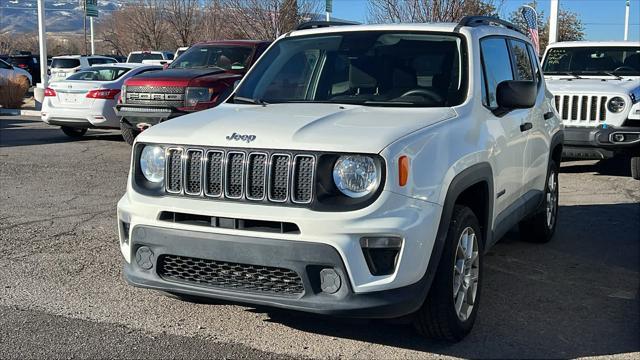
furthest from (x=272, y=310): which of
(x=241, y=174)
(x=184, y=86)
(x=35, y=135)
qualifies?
(x=35, y=135)

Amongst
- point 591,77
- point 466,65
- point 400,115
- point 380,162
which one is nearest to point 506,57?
point 466,65

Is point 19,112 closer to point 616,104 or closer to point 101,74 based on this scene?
point 101,74

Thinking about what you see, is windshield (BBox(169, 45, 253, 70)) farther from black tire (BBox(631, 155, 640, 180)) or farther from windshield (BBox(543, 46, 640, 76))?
black tire (BBox(631, 155, 640, 180))

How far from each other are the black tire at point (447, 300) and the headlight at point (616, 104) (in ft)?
21.6

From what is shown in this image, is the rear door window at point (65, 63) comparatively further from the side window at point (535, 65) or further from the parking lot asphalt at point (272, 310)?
the side window at point (535, 65)

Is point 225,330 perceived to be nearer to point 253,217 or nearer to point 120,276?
point 253,217

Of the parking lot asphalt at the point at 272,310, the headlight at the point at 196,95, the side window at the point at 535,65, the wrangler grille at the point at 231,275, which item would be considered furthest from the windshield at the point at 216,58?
the wrangler grille at the point at 231,275

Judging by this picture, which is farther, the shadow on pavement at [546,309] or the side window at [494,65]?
the side window at [494,65]

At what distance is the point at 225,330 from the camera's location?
4.48 m

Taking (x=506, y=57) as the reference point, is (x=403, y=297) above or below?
below

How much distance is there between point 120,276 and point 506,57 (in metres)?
3.50

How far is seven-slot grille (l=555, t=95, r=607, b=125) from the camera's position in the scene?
10.1m

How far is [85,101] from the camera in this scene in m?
13.4

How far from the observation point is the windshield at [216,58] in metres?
12.0
